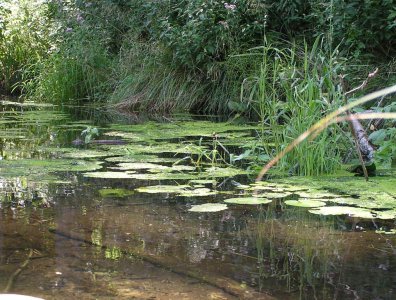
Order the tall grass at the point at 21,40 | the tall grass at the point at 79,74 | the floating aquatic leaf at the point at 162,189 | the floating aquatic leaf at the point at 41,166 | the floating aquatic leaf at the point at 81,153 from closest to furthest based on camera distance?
the floating aquatic leaf at the point at 162,189 < the floating aquatic leaf at the point at 41,166 < the floating aquatic leaf at the point at 81,153 < the tall grass at the point at 79,74 < the tall grass at the point at 21,40

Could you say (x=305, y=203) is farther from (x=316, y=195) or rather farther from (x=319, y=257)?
(x=319, y=257)

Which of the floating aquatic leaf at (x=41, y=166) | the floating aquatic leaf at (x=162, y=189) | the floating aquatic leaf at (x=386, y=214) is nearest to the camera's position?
the floating aquatic leaf at (x=386, y=214)

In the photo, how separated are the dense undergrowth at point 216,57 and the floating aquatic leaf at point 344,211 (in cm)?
85

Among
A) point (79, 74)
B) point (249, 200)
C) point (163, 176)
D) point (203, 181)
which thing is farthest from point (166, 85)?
point (249, 200)

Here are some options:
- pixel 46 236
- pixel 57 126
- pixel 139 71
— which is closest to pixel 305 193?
pixel 46 236

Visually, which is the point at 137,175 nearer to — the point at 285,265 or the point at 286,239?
the point at 286,239

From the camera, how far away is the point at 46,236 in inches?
96.1

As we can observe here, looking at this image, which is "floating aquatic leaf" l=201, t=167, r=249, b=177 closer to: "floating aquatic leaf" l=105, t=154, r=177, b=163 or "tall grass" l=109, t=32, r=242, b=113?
"floating aquatic leaf" l=105, t=154, r=177, b=163

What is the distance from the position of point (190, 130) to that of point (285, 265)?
3.69 m

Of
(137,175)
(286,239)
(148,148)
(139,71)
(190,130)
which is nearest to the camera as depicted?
(286,239)

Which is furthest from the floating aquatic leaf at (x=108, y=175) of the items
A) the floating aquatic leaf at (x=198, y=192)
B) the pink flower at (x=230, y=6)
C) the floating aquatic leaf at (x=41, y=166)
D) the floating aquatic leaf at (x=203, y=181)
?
the pink flower at (x=230, y=6)

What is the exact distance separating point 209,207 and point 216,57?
528 centimetres

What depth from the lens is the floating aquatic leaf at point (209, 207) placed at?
2.86 m

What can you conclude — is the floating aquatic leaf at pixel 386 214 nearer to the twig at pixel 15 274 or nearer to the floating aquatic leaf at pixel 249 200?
the floating aquatic leaf at pixel 249 200
